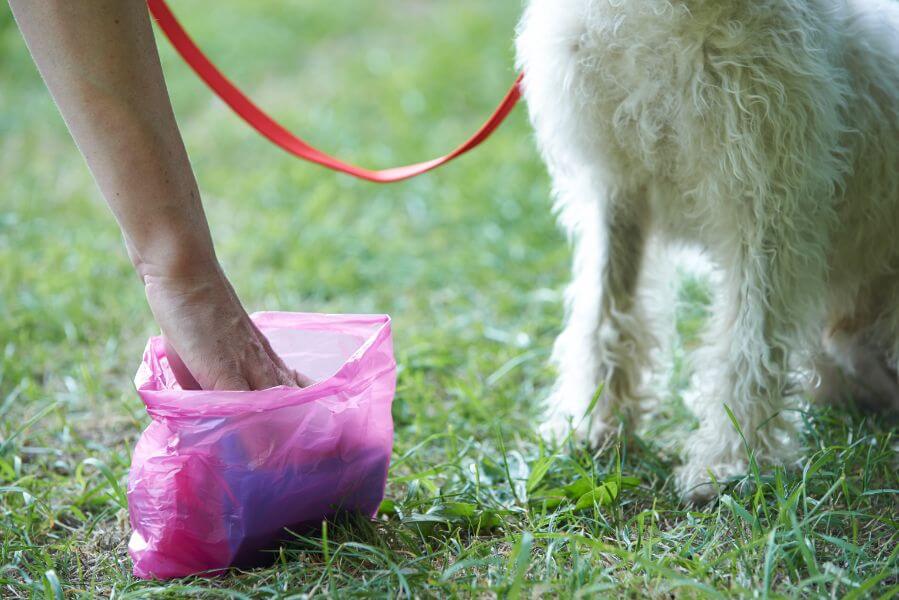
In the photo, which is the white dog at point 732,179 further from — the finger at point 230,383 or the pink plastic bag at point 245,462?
the finger at point 230,383

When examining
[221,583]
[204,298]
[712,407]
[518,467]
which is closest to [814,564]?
[712,407]

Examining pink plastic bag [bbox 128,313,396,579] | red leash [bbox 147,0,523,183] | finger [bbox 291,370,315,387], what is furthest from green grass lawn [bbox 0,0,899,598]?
red leash [bbox 147,0,523,183]

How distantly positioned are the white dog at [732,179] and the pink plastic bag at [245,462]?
0.61m

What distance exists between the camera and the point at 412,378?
246 cm

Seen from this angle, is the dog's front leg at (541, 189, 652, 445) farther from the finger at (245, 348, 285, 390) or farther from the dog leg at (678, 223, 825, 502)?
the finger at (245, 348, 285, 390)

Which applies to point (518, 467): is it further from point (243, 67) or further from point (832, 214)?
point (243, 67)

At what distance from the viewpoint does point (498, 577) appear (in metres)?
1.49

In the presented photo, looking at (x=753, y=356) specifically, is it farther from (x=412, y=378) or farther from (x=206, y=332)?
(x=206, y=332)

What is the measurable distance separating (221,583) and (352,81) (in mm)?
4027

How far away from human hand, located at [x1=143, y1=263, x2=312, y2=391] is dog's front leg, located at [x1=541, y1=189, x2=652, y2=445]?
80 centimetres

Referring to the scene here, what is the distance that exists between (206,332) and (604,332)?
0.94m

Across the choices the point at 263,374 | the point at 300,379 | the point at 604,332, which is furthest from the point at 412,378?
the point at 263,374

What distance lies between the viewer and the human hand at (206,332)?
1.58 m

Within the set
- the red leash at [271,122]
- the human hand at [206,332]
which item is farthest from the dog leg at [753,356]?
the human hand at [206,332]
